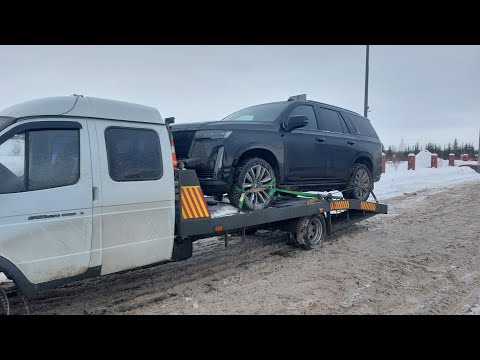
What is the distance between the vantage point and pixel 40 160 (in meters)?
3.50

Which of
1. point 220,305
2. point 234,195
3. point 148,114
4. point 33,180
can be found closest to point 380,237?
point 234,195

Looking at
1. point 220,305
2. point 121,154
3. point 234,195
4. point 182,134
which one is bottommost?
point 220,305

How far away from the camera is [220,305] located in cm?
409

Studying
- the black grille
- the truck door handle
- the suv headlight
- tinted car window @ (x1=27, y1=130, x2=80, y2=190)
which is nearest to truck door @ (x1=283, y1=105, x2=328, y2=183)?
the suv headlight

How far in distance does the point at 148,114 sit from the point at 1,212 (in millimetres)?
1876

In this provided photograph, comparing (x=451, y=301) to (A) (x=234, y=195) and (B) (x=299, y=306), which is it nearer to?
(B) (x=299, y=306)

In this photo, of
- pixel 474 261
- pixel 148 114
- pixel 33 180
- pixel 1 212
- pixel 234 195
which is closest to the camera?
pixel 1 212

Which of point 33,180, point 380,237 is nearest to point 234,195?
point 33,180

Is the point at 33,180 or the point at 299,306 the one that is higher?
the point at 33,180

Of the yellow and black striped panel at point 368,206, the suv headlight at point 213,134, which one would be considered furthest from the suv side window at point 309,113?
the yellow and black striped panel at point 368,206

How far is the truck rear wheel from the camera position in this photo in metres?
6.35

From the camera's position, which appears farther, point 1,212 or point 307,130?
point 307,130

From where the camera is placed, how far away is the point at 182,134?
17.4 feet

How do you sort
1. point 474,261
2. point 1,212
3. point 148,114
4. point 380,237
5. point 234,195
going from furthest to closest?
point 380,237 → point 474,261 → point 234,195 → point 148,114 → point 1,212
